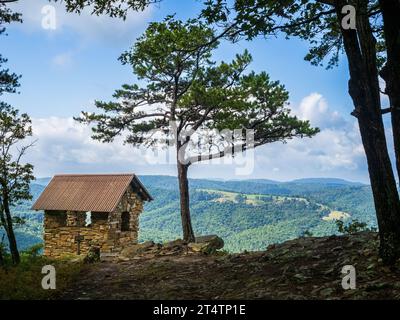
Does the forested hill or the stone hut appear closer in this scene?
the stone hut

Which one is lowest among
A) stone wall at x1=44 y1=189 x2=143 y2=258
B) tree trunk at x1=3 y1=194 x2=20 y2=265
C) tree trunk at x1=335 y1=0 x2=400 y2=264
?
stone wall at x1=44 y1=189 x2=143 y2=258

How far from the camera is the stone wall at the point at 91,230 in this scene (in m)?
22.0

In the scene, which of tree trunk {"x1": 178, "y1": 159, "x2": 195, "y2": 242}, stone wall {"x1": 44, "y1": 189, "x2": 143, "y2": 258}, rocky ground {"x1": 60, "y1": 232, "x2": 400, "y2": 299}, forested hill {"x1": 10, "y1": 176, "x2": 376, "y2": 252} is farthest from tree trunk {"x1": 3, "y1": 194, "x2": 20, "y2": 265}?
forested hill {"x1": 10, "y1": 176, "x2": 376, "y2": 252}

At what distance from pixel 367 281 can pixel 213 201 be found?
15775 cm

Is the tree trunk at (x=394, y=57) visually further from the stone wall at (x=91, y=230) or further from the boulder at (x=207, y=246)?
the stone wall at (x=91, y=230)

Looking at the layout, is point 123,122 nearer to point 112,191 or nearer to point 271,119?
point 112,191

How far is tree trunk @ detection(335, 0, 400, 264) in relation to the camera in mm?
7176

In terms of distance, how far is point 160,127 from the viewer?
70.8 feet

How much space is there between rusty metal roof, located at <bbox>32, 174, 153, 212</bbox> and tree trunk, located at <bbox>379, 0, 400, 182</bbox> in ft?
55.6

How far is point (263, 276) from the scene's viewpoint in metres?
Answer: 8.36

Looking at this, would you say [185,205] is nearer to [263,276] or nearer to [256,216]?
[263,276]

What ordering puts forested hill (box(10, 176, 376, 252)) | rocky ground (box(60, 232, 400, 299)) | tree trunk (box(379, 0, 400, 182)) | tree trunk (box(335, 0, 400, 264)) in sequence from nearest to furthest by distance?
rocky ground (box(60, 232, 400, 299)) < tree trunk (box(379, 0, 400, 182)) < tree trunk (box(335, 0, 400, 264)) < forested hill (box(10, 176, 376, 252))

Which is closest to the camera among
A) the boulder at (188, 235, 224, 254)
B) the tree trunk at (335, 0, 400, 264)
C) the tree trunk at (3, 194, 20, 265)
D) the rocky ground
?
the rocky ground

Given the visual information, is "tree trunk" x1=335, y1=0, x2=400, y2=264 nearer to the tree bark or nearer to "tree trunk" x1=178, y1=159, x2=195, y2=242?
the tree bark
